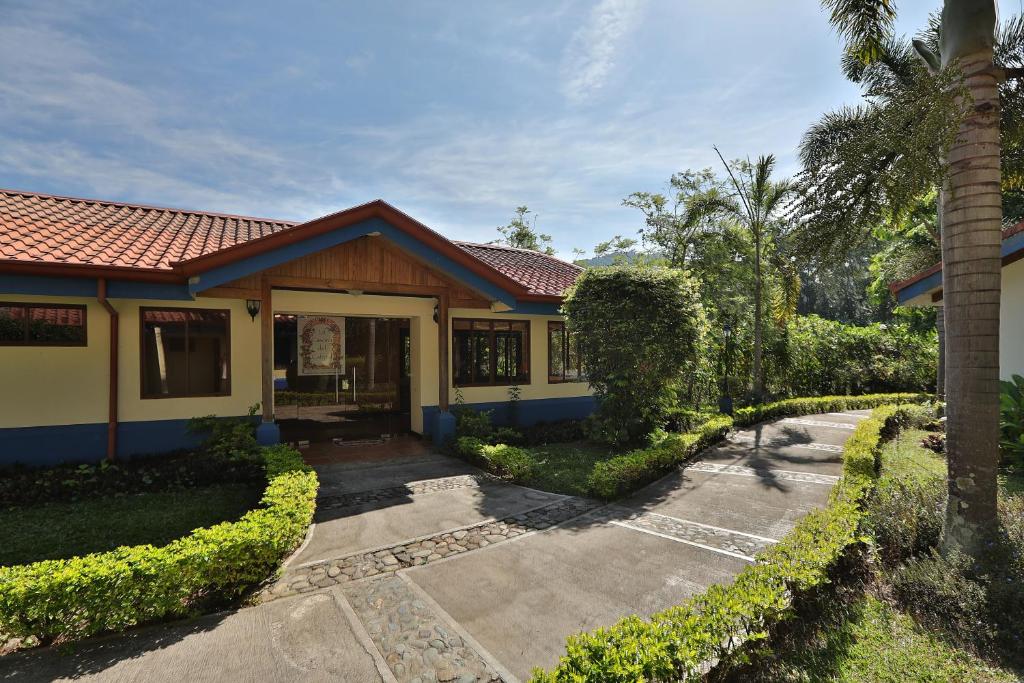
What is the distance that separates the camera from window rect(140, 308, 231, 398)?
9.16 m

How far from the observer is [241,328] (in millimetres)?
9898

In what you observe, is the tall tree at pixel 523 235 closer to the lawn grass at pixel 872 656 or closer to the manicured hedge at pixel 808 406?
the manicured hedge at pixel 808 406

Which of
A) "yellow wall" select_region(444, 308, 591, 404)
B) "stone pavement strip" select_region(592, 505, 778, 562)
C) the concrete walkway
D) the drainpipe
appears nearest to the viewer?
the concrete walkway

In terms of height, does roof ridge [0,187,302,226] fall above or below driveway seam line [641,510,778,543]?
above

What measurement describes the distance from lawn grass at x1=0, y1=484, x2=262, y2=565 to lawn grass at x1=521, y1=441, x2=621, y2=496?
15.4 ft

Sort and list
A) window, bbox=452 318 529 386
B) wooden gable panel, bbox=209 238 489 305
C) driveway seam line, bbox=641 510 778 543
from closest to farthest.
Answer: 1. driveway seam line, bbox=641 510 778 543
2. wooden gable panel, bbox=209 238 489 305
3. window, bbox=452 318 529 386

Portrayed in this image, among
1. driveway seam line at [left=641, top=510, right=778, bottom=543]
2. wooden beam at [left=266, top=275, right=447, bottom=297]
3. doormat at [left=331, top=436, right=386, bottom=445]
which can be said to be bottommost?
→ driveway seam line at [left=641, top=510, right=778, bottom=543]

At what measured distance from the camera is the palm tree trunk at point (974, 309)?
177 inches

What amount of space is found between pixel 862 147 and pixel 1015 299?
7.25 meters

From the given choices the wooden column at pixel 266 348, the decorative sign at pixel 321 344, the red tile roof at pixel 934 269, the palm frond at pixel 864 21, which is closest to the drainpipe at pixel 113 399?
the wooden column at pixel 266 348

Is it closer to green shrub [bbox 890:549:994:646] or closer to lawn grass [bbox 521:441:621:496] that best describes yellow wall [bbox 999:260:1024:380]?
green shrub [bbox 890:549:994:646]

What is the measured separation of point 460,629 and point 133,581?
2.76m

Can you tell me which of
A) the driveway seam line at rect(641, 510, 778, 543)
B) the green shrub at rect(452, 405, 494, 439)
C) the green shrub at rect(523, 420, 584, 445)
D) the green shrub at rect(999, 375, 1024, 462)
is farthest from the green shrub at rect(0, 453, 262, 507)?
the green shrub at rect(999, 375, 1024, 462)

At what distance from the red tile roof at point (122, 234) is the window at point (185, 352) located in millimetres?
1253
